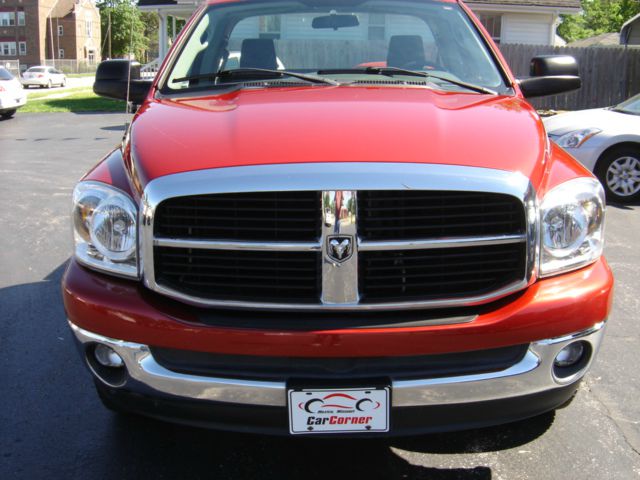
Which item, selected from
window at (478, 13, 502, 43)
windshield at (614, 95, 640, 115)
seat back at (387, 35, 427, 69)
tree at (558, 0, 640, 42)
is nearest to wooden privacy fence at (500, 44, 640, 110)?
window at (478, 13, 502, 43)

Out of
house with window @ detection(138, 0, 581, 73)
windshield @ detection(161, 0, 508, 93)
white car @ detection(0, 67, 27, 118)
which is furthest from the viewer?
house with window @ detection(138, 0, 581, 73)

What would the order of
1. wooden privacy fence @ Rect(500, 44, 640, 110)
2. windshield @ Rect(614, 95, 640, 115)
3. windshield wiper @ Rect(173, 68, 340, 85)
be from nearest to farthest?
windshield wiper @ Rect(173, 68, 340, 85)
windshield @ Rect(614, 95, 640, 115)
wooden privacy fence @ Rect(500, 44, 640, 110)

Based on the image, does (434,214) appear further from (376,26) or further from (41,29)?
(41,29)

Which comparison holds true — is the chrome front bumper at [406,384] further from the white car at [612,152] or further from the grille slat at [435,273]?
the white car at [612,152]

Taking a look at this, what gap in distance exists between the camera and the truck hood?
2527mm

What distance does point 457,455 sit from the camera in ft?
10.3

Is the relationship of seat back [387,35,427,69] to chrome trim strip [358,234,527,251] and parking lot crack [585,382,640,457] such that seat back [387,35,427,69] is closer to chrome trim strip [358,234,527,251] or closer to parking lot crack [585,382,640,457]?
chrome trim strip [358,234,527,251]

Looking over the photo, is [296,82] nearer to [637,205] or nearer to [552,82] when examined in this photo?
[552,82]

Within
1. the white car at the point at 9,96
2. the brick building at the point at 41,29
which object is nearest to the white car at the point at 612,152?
the white car at the point at 9,96

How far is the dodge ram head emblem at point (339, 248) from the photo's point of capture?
2426mm

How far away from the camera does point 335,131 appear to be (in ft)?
8.79

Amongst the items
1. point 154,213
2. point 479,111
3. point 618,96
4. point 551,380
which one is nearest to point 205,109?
point 154,213

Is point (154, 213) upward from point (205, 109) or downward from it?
downward

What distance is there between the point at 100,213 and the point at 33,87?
50574 millimetres
